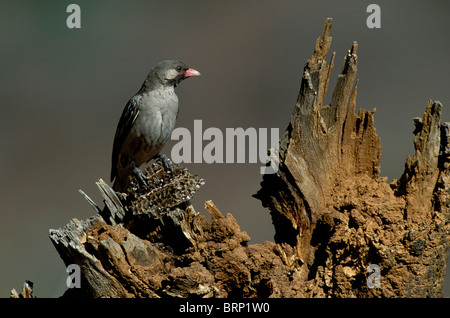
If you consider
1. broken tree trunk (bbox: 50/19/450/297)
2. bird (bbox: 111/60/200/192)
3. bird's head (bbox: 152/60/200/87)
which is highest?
bird's head (bbox: 152/60/200/87)

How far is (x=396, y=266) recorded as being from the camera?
3.91 metres

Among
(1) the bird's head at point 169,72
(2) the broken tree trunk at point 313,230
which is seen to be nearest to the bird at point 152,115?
(1) the bird's head at point 169,72

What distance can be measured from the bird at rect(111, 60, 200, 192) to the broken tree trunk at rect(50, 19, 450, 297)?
6.43 feet

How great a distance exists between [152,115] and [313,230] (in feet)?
8.91

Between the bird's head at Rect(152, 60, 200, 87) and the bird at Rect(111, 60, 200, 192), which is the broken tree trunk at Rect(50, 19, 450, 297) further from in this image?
the bird's head at Rect(152, 60, 200, 87)

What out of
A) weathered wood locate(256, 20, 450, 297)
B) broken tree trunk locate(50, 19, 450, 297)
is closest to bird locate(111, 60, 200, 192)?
broken tree trunk locate(50, 19, 450, 297)

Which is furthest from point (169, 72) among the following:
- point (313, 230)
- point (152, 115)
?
point (313, 230)

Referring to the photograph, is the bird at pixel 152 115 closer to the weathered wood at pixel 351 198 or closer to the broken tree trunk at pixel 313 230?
the broken tree trunk at pixel 313 230

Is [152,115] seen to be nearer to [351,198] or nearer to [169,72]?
[169,72]

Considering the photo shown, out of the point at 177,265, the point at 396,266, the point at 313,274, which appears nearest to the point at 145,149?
the point at 177,265

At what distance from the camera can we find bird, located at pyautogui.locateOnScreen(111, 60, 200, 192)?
6.54 meters

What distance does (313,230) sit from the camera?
4398 millimetres

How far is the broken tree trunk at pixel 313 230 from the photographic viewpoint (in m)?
3.96

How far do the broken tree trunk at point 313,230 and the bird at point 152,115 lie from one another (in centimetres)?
196
